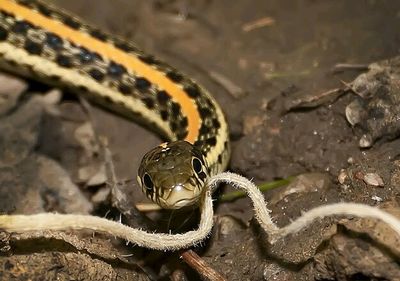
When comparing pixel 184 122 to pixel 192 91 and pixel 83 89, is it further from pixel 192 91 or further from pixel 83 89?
pixel 83 89

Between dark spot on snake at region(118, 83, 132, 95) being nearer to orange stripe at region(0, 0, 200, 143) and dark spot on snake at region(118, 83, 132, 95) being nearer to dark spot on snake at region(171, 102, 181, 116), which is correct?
orange stripe at region(0, 0, 200, 143)

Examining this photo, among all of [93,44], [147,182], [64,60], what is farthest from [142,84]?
[147,182]

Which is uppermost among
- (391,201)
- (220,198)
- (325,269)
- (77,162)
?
(391,201)

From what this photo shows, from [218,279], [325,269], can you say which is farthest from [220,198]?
[325,269]

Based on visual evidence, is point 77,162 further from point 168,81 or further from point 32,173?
point 168,81

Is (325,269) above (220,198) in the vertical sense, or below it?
above

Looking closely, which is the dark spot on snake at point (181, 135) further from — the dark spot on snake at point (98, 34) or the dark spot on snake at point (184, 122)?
the dark spot on snake at point (98, 34)

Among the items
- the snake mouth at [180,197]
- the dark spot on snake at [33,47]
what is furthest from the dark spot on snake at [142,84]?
the snake mouth at [180,197]
